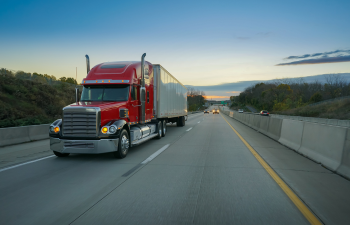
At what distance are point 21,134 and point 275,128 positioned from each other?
1275cm

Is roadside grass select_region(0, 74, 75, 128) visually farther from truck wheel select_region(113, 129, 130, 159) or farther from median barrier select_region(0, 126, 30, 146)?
truck wheel select_region(113, 129, 130, 159)

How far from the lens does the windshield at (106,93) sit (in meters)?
9.71

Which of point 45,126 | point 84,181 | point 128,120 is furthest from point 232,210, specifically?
point 45,126

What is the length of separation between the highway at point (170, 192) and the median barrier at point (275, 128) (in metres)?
5.26

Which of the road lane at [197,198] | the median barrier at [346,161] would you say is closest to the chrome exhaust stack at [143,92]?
the road lane at [197,198]

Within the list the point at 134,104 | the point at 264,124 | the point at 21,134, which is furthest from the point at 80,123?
the point at 264,124

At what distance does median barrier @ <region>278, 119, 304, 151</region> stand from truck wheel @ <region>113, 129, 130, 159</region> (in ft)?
21.0

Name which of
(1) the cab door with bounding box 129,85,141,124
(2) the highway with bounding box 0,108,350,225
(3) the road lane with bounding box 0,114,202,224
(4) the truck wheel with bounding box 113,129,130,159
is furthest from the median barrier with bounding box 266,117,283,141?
(4) the truck wheel with bounding box 113,129,130,159

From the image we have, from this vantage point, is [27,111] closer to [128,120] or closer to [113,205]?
[128,120]

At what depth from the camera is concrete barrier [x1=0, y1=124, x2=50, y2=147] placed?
36.8 feet

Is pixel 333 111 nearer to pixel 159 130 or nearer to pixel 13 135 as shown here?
pixel 159 130

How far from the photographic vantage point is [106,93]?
32.2 ft

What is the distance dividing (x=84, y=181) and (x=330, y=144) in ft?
21.8

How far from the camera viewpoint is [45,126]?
45.3 feet
